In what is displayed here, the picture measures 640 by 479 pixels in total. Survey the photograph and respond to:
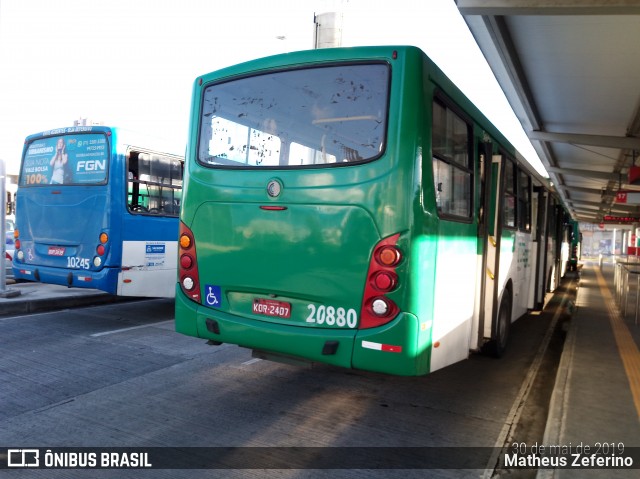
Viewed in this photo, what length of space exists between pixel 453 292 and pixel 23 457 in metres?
3.69

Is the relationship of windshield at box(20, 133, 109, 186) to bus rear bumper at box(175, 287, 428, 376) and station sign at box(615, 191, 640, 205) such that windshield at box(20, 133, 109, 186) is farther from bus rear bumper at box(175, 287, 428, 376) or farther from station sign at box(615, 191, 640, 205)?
station sign at box(615, 191, 640, 205)

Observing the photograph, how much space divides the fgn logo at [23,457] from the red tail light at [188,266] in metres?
1.76

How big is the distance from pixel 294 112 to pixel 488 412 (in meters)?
3.43

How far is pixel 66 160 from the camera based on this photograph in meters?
8.64

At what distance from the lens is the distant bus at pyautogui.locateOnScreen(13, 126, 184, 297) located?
8039 mm

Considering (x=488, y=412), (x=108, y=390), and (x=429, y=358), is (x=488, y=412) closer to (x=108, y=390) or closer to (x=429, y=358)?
(x=429, y=358)

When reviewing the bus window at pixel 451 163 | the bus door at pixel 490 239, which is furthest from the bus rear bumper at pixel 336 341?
the bus door at pixel 490 239

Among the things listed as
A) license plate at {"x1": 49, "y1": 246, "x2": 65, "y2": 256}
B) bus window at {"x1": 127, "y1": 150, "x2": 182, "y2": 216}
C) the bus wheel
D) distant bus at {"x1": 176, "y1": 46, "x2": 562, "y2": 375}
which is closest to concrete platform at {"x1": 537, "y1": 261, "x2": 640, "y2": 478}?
the bus wheel

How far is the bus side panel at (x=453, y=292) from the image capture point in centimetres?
436

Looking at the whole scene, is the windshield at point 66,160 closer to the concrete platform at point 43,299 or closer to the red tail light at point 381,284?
the concrete platform at point 43,299

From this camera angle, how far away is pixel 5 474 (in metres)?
3.44

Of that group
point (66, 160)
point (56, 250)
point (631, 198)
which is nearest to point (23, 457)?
point (56, 250)

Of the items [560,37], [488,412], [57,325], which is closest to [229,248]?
[488,412]

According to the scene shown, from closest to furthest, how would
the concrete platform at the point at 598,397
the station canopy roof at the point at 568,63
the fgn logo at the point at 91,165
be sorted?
the concrete platform at the point at 598,397, the station canopy roof at the point at 568,63, the fgn logo at the point at 91,165
